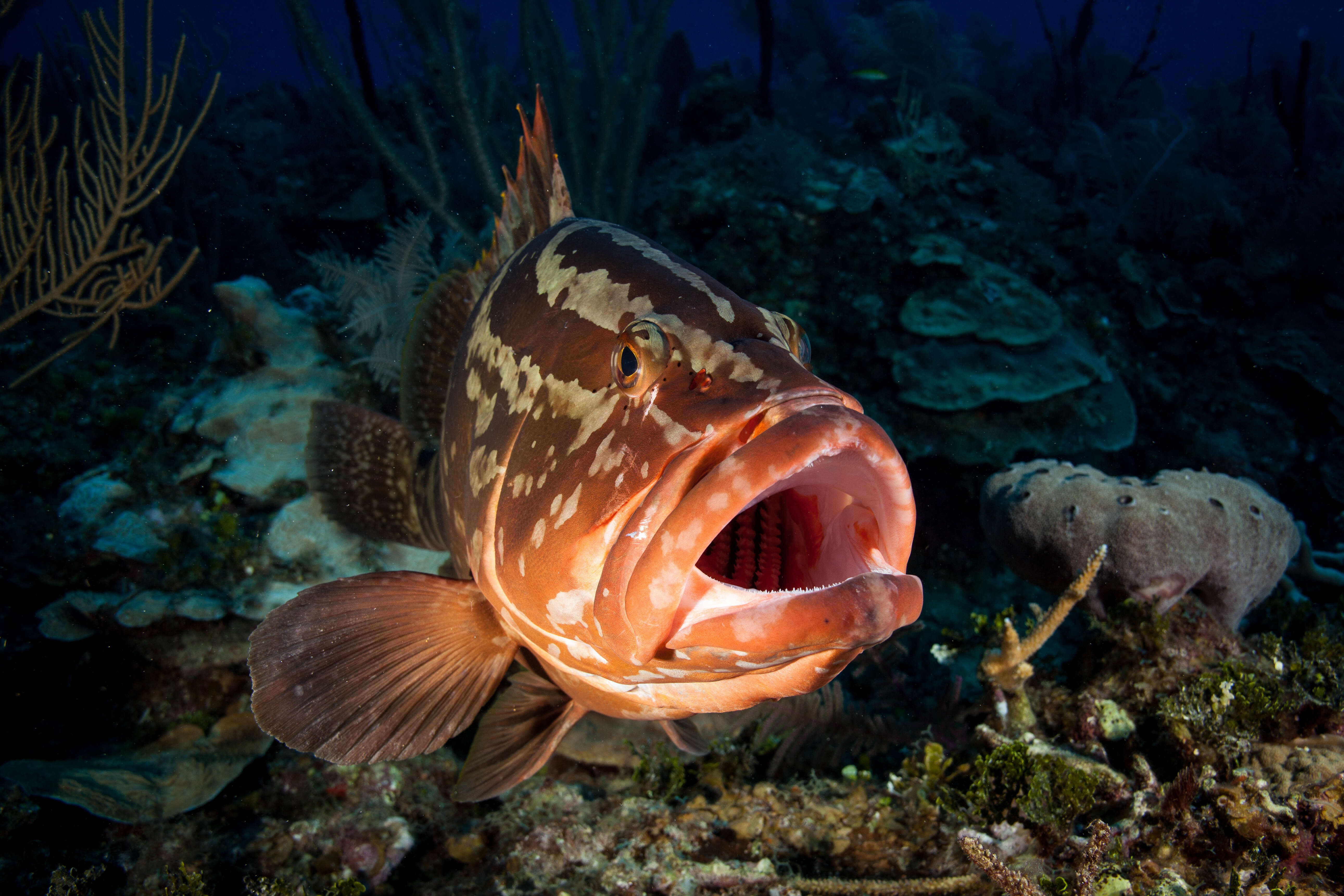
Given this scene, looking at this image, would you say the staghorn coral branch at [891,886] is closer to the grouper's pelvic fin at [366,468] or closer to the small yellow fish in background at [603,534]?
the small yellow fish in background at [603,534]

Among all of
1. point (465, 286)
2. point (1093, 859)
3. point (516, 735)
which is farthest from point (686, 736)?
point (465, 286)

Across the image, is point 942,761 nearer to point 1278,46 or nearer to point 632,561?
point 632,561

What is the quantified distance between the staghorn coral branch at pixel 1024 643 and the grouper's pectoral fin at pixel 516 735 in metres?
1.92

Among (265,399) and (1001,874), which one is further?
(265,399)

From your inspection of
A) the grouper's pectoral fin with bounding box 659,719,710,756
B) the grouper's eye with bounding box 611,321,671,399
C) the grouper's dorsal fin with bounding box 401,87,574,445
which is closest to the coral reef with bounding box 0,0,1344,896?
the grouper's dorsal fin with bounding box 401,87,574,445

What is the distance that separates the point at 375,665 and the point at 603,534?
1124 millimetres

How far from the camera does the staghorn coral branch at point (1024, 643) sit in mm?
2812

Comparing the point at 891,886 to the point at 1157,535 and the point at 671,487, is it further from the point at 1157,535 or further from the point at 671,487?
the point at 1157,535

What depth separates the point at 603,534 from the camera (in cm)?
142

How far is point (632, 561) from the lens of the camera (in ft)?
4.31

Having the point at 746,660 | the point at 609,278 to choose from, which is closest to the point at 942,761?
the point at 746,660

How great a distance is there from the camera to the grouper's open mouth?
3.87 ft

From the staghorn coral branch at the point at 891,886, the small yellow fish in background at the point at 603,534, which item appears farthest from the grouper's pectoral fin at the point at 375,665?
the staghorn coral branch at the point at 891,886

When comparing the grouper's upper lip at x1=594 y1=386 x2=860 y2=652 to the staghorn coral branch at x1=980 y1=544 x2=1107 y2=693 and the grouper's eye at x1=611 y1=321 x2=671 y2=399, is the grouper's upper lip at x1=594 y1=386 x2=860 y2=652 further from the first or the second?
A: the staghorn coral branch at x1=980 y1=544 x2=1107 y2=693
